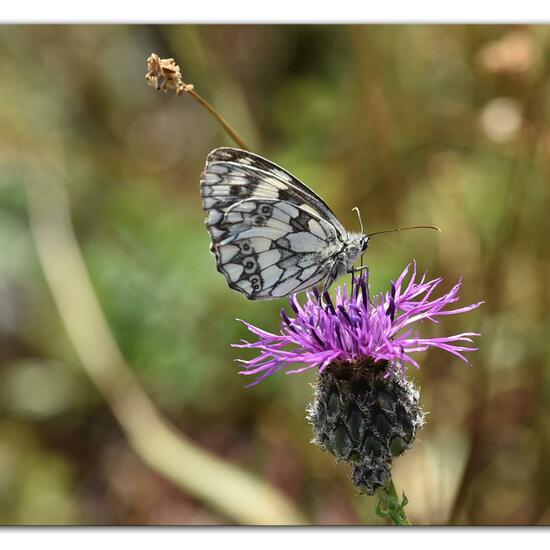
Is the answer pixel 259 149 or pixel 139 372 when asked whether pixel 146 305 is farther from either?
pixel 259 149

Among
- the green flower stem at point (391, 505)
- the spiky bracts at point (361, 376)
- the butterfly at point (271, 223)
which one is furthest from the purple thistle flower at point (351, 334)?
the green flower stem at point (391, 505)

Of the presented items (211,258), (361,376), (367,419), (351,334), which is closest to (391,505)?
(367,419)

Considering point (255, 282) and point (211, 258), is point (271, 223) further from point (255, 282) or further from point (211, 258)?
point (211, 258)

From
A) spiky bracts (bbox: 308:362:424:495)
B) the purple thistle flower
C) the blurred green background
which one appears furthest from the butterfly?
the blurred green background

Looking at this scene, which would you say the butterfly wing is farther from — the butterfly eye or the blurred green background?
the blurred green background
